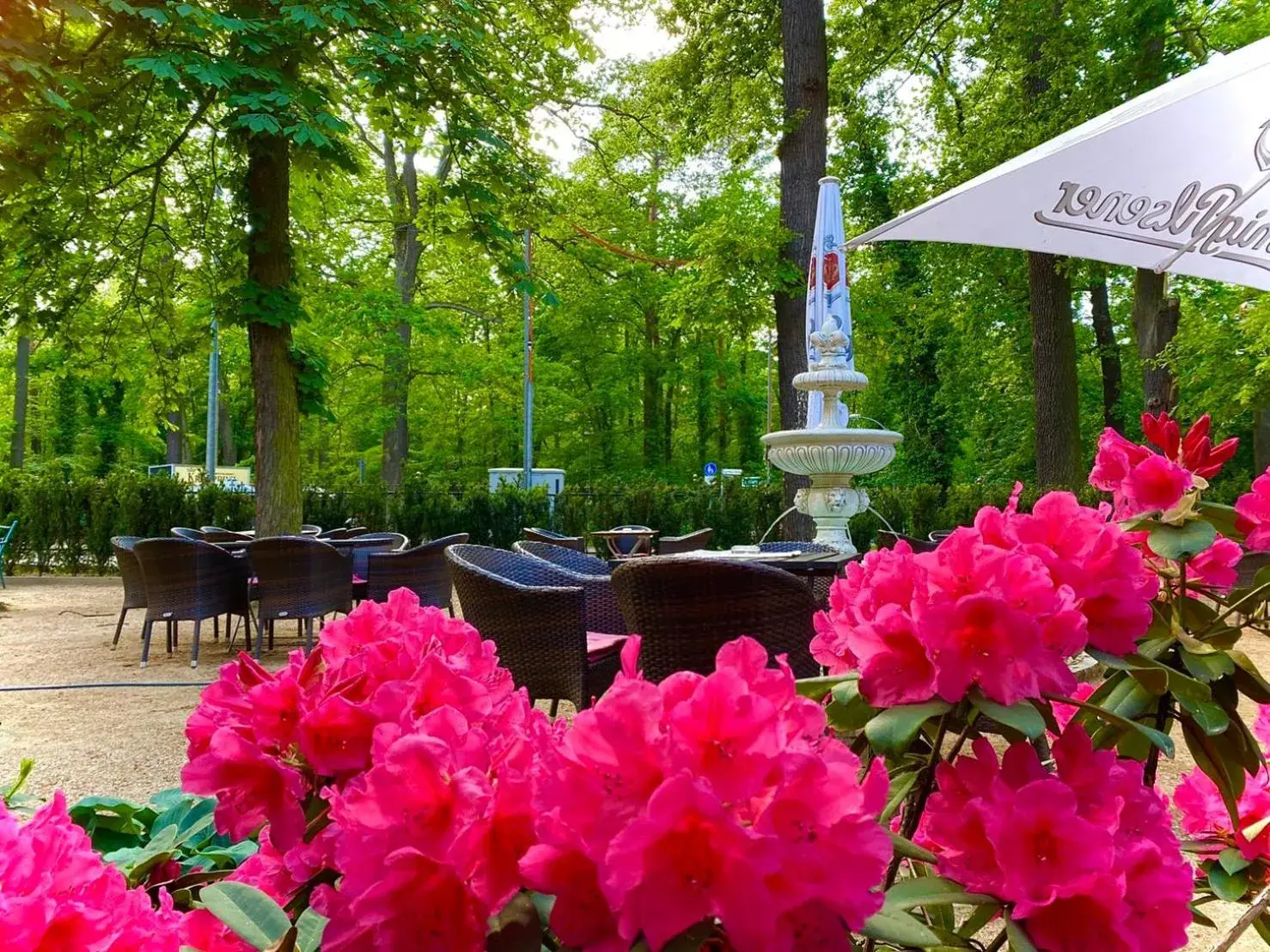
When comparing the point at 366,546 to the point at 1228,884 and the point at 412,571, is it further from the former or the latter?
the point at 1228,884

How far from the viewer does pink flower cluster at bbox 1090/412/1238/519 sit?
106 centimetres

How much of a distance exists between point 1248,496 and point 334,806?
3.88 feet

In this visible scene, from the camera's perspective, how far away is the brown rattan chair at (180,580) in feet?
20.9

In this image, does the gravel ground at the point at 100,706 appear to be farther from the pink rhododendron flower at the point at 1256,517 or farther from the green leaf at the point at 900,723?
the green leaf at the point at 900,723

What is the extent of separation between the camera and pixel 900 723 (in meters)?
0.68

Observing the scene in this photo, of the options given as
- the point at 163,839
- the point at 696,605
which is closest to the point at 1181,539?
the point at 163,839

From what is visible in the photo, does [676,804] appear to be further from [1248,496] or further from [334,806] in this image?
[1248,496]

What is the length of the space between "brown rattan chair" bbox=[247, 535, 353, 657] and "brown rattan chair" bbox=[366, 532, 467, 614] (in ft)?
0.91

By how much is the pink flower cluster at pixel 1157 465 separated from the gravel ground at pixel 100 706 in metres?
1.98

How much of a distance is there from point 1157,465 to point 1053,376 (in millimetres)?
13286

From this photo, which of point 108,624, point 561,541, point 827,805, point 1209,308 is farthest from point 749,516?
point 827,805

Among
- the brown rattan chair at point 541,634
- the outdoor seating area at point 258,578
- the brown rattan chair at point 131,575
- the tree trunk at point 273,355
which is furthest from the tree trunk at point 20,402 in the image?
the brown rattan chair at point 541,634

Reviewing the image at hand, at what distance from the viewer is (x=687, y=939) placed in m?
0.43

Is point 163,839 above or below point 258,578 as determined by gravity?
above
